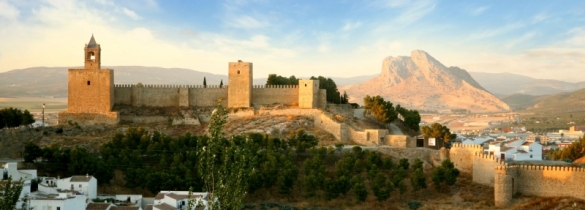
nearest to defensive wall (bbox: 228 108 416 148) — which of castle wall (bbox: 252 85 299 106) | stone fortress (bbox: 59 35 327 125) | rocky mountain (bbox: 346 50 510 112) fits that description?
stone fortress (bbox: 59 35 327 125)

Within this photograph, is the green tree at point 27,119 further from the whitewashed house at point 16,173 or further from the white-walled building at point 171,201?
the white-walled building at point 171,201

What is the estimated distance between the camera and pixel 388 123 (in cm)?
3762

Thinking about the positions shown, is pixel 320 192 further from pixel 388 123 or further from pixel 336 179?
pixel 388 123

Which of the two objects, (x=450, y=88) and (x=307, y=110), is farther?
(x=450, y=88)

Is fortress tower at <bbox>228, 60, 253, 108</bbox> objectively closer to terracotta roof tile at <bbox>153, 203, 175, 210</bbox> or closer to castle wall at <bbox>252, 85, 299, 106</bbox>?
castle wall at <bbox>252, 85, 299, 106</bbox>

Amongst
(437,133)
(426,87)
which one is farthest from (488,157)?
(426,87)

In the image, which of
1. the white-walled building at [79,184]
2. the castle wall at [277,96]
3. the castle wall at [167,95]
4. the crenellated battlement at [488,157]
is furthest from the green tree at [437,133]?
the white-walled building at [79,184]

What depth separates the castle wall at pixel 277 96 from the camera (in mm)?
37844

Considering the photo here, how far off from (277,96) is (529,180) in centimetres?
1593

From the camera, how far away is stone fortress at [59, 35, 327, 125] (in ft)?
120

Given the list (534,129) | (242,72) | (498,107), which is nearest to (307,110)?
(242,72)

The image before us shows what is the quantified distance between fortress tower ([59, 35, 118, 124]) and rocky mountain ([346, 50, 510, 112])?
10082cm

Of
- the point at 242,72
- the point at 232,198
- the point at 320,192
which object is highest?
the point at 242,72

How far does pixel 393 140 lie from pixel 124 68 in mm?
90236
